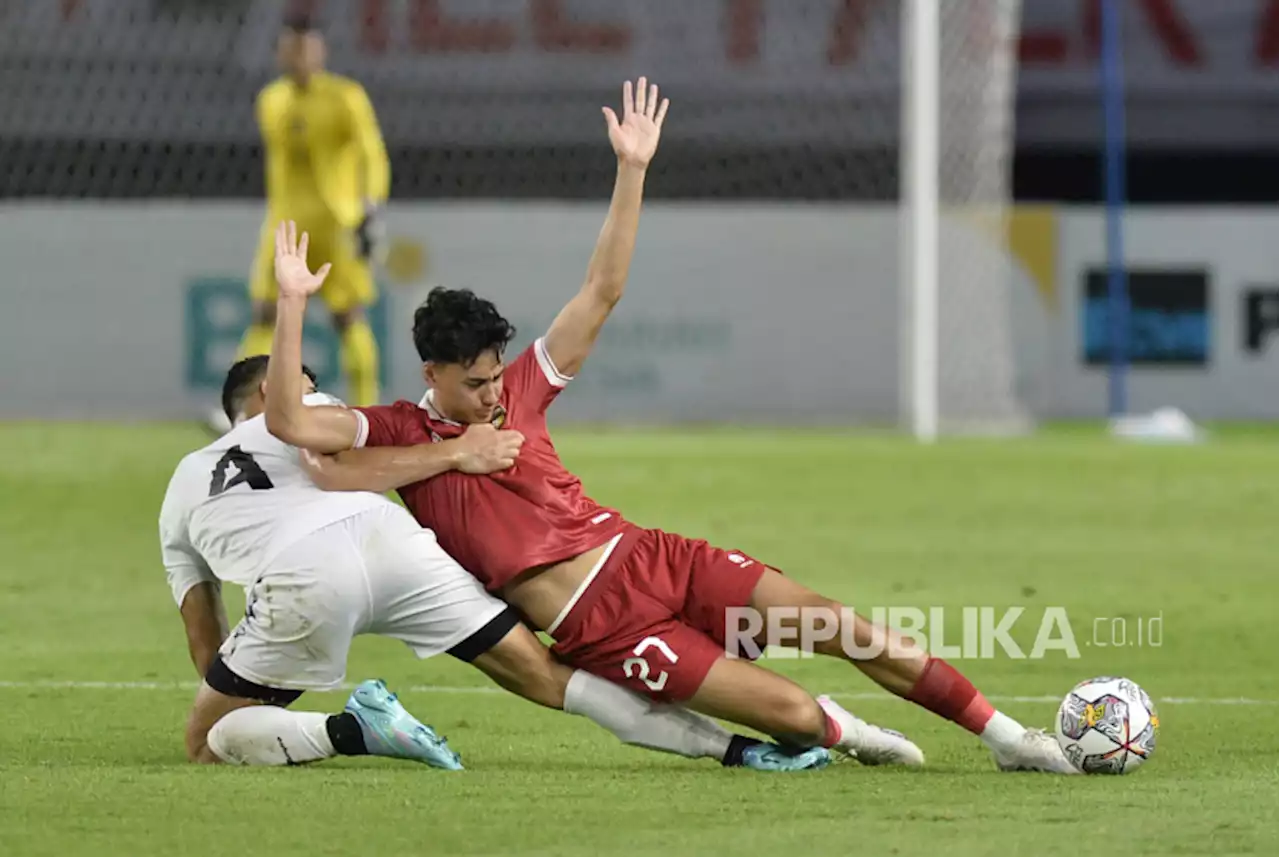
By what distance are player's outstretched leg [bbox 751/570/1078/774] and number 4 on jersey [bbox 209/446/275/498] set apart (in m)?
1.25

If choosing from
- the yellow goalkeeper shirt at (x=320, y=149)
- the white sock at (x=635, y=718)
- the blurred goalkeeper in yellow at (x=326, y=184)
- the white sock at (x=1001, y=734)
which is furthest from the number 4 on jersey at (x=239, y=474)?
the yellow goalkeeper shirt at (x=320, y=149)

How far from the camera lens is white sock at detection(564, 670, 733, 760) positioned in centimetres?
570

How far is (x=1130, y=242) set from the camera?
1795 centimetres

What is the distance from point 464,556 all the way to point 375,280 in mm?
11267

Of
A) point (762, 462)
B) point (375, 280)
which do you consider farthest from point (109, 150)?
point (762, 462)

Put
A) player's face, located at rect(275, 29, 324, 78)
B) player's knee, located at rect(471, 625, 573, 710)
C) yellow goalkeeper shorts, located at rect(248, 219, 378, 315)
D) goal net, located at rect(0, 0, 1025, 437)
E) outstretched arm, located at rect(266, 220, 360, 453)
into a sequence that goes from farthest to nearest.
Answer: goal net, located at rect(0, 0, 1025, 437), yellow goalkeeper shorts, located at rect(248, 219, 378, 315), player's face, located at rect(275, 29, 324, 78), player's knee, located at rect(471, 625, 573, 710), outstretched arm, located at rect(266, 220, 360, 453)

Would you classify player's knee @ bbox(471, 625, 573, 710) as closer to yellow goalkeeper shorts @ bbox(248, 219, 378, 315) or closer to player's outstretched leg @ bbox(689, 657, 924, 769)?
player's outstretched leg @ bbox(689, 657, 924, 769)

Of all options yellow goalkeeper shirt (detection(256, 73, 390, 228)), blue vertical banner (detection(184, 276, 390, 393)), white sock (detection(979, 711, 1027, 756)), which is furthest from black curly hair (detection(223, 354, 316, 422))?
blue vertical banner (detection(184, 276, 390, 393))

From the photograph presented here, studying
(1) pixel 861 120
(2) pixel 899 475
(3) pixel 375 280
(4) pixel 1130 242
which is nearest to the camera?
(2) pixel 899 475

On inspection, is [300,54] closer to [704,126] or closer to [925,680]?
[704,126]

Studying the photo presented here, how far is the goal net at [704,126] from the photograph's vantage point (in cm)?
1645

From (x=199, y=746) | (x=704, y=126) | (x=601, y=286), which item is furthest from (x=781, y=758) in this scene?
(x=704, y=126)

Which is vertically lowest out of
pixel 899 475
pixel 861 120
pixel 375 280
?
pixel 899 475

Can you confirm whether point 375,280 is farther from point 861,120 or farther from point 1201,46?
point 1201,46
